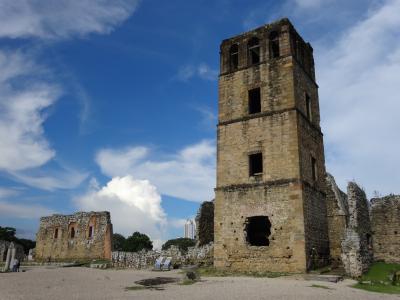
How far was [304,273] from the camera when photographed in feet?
45.8

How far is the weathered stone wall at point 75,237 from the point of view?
102 ft

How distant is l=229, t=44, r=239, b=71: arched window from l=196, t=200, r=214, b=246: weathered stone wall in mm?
8259

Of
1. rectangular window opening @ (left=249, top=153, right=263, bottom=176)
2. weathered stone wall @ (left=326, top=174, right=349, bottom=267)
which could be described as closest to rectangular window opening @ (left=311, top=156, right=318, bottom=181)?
weathered stone wall @ (left=326, top=174, right=349, bottom=267)

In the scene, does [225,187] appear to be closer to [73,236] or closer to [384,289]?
[384,289]

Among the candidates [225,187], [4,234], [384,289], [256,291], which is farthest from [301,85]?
[4,234]

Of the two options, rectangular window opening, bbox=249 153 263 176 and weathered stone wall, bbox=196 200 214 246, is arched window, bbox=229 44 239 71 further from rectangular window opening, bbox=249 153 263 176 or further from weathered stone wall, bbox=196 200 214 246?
weathered stone wall, bbox=196 200 214 246

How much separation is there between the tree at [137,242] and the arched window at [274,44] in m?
40.0

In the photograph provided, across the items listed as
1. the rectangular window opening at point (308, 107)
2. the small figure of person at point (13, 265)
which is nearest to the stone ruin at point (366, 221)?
the rectangular window opening at point (308, 107)

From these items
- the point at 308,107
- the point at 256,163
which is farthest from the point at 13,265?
the point at 308,107

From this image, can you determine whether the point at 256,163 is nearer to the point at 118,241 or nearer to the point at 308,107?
the point at 308,107

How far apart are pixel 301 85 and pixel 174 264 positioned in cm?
1145

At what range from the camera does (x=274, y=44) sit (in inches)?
743

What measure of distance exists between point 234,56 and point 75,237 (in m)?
22.0

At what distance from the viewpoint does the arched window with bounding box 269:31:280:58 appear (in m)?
18.1
